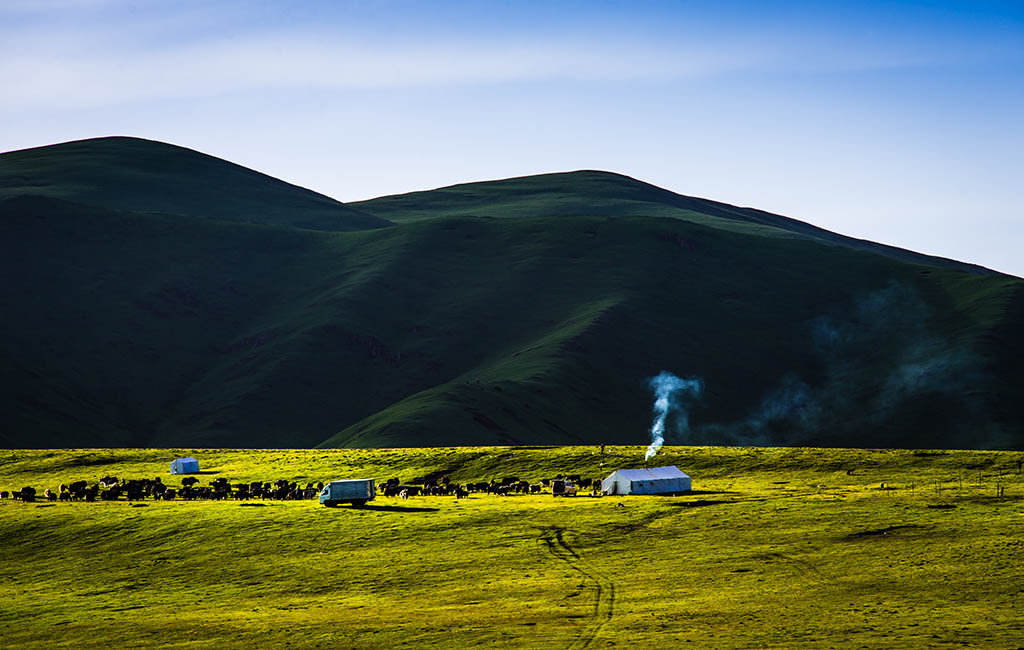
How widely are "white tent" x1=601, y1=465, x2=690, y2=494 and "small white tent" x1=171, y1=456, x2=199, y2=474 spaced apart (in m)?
58.3

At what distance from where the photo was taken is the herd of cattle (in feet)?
374

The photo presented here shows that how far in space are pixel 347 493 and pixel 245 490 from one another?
19.0 meters

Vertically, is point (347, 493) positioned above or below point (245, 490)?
above

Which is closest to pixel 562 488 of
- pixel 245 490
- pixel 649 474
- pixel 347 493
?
pixel 649 474

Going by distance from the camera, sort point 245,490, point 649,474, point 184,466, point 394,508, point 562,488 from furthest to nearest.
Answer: point 184,466
point 245,490
point 562,488
point 649,474
point 394,508

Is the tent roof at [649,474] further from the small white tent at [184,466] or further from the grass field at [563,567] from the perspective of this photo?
the small white tent at [184,466]

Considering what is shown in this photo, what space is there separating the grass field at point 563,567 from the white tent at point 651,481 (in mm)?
3461

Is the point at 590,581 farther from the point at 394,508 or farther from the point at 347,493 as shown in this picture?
the point at 347,493

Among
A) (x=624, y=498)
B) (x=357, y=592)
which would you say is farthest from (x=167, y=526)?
(x=624, y=498)

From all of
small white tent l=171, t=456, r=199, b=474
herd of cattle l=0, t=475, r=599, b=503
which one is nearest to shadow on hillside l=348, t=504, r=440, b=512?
herd of cattle l=0, t=475, r=599, b=503

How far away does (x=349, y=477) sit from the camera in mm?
127000

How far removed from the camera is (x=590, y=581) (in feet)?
236

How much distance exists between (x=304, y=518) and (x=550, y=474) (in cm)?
3534

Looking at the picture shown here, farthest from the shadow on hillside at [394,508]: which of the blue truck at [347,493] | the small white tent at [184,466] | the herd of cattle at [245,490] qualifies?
the small white tent at [184,466]
